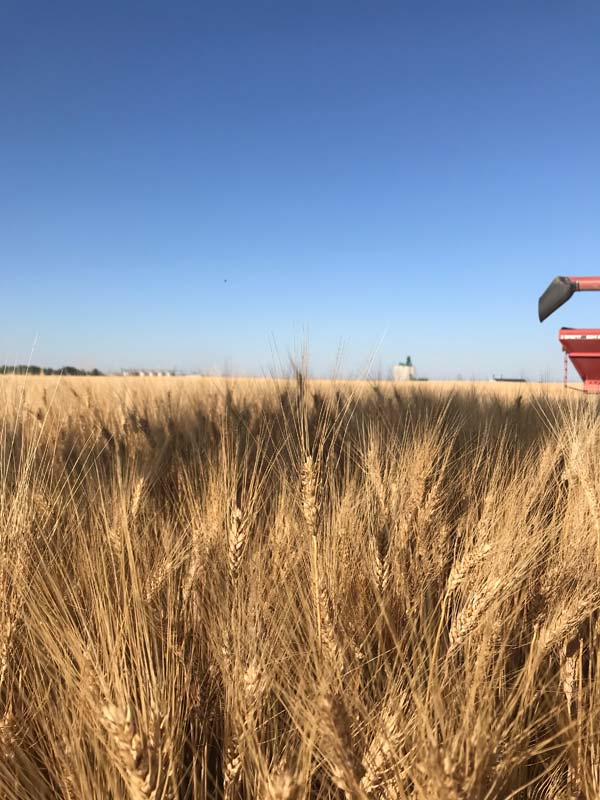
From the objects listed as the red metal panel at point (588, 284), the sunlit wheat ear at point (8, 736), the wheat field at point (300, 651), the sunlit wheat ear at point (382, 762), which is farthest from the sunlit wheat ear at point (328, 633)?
the red metal panel at point (588, 284)

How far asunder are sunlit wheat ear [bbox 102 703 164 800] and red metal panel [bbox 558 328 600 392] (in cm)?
540

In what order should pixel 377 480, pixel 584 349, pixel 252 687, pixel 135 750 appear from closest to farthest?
1. pixel 135 750
2. pixel 252 687
3. pixel 377 480
4. pixel 584 349

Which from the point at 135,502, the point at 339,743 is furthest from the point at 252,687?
the point at 135,502

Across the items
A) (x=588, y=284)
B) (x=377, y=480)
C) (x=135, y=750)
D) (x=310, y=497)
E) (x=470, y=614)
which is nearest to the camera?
(x=135, y=750)

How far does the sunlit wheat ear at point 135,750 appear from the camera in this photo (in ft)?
1.99

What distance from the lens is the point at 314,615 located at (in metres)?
1.11

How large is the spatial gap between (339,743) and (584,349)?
535cm

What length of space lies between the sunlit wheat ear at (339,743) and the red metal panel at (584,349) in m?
5.19

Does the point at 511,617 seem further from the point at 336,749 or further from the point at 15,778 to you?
the point at 15,778

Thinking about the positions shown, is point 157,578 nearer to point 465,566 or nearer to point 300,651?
point 300,651

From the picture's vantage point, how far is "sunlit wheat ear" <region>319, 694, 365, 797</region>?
28.3 inches

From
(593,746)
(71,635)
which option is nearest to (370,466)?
(593,746)

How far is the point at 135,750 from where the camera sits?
617 mm

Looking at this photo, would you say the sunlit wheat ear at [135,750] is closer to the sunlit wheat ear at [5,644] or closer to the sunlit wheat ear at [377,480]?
the sunlit wheat ear at [5,644]
